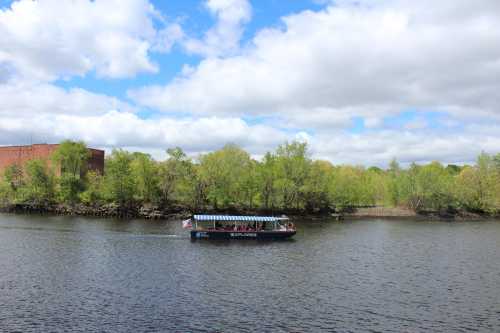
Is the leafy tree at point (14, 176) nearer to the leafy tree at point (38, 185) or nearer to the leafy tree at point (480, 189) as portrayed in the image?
the leafy tree at point (38, 185)

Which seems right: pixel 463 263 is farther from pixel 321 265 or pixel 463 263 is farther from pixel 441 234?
pixel 441 234

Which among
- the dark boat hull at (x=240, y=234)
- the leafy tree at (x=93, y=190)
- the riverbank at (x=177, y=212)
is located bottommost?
the dark boat hull at (x=240, y=234)

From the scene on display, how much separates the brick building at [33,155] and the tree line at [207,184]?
4.64m

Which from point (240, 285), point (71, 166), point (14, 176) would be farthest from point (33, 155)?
point (240, 285)

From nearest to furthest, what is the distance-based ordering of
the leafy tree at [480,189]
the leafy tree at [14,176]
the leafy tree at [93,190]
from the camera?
the leafy tree at [93,190]
the leafy tree at [14,176]
the leafy tree at [480,189]

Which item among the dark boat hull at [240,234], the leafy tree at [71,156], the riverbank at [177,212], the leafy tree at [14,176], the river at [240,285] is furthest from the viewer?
the leafy tree at [14,176]

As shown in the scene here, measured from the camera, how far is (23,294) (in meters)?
34.6

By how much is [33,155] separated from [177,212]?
54.7 meters

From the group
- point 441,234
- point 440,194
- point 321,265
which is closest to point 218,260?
point 321,265

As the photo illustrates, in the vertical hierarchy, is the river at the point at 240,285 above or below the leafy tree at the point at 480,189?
below

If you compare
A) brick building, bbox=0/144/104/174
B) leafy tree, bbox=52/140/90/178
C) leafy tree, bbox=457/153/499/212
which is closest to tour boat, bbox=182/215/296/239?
leafy tree, bbox=52/140/90/178

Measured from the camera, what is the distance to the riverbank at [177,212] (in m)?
115

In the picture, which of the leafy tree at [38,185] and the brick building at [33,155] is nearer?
the leafy tree at [38,185]

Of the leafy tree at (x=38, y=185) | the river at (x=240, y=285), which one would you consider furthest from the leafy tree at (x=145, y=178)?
the river at (x=240, y=285)
